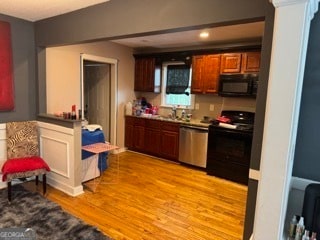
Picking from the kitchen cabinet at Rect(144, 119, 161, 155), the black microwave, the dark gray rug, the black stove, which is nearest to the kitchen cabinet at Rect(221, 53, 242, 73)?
the black microwave

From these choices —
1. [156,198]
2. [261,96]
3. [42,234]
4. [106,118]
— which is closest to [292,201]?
[261,96]

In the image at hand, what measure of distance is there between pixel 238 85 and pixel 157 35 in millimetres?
1603

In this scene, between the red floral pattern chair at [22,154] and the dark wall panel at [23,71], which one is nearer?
the red floral pattern chair at [22,154]

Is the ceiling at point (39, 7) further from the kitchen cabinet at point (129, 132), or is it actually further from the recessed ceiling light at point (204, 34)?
the kitchen cabinet at point (129, 132)

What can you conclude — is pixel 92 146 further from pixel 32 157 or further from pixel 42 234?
pixel 42 234

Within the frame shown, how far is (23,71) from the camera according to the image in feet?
10.9

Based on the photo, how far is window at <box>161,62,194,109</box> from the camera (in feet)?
15.9

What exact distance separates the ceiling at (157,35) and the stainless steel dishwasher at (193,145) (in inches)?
63.5

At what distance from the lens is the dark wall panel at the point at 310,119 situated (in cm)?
146

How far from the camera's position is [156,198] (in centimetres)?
316

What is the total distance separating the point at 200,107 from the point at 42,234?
3.47 metres

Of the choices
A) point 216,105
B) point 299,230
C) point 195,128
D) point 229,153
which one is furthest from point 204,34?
point 299,230

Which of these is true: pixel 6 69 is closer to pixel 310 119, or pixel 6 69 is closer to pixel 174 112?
pixel 174 112

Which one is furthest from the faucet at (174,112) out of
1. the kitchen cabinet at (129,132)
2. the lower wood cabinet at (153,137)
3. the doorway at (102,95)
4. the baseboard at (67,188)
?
the baseboard at (67,188)
